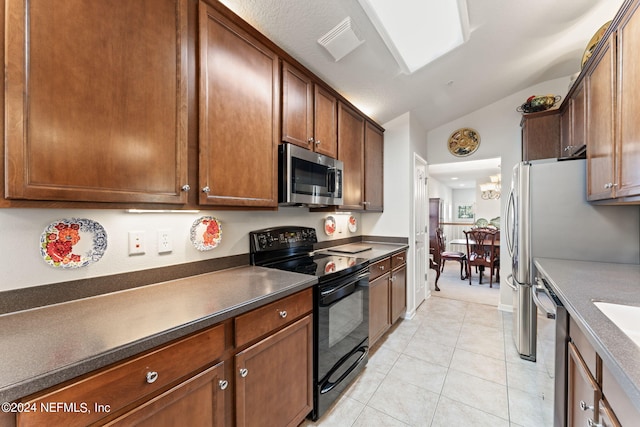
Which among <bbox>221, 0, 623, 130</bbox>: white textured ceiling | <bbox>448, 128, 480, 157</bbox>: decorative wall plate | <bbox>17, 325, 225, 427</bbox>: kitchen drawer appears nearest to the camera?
<bbox>17, 325, 225, 427</bbox>: kitchen drawer

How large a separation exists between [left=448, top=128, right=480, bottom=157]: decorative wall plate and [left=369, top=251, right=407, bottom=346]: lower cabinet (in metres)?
1.87

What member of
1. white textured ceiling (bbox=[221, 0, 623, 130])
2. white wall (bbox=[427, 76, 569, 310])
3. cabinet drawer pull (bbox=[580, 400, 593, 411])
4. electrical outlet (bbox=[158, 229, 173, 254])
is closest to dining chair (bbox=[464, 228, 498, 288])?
white wall (bbox=[427, 76, 569, 310])

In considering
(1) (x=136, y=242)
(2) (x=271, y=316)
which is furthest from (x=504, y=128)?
(1) (x=136, y=242)

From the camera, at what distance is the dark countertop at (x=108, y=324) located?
0.63 meters

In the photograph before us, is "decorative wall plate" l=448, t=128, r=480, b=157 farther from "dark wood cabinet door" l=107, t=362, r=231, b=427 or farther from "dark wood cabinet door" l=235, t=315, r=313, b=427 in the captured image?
"dark wood cabinet door" l=107, t=362, r=231, b=427

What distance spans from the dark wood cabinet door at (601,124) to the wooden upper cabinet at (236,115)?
1.99 m

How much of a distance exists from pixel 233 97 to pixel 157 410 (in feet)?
4.55

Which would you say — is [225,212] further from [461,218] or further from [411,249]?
[461,218]

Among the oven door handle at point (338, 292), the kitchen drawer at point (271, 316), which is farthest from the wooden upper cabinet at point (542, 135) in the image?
the kitchen drawer at point (271, 316)

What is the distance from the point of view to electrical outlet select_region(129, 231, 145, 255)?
4.11 feet

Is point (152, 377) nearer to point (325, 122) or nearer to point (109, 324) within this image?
point (109, 324)

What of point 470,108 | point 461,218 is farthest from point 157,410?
point 461,218

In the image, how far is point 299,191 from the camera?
5.93 ft

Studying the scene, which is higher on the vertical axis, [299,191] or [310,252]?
[299,191]
